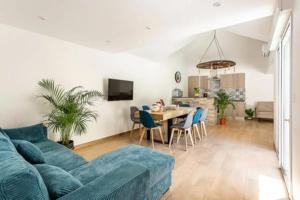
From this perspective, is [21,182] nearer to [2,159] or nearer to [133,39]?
[2,159]

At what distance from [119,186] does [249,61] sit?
27.3 ft

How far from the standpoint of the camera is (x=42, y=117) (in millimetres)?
3311

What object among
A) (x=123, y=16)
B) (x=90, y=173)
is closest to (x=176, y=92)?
(x=123, y=16)

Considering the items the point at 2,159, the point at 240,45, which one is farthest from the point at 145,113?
the point at 240,45

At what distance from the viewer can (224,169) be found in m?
2.79

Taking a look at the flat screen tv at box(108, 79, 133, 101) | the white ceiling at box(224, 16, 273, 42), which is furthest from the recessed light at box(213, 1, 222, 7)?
the flat screen tv at box(108, 79, 133, 101)

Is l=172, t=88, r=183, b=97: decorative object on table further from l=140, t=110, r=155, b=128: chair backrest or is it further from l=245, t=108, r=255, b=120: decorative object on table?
l=140, t=110, r=155, b=128: chair backrest

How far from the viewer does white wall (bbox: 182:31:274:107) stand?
7270 mm

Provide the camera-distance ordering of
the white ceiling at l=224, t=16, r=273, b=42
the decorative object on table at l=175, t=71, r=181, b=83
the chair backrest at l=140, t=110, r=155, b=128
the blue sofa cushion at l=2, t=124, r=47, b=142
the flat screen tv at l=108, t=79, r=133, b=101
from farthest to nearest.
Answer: the decorative object on table at l=175, t=71, r=181, b=83
the flat screen tv at l=108, t=79, r=133, b=101
the chair backrest at l=140, t=110, r=155, b=128
the white ceiling at l=224, t=16, r=273, b=42
the blue sofa cushion at l=2, t=124, r=47, b=142

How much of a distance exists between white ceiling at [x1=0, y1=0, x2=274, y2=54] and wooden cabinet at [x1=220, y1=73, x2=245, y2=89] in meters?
5.67

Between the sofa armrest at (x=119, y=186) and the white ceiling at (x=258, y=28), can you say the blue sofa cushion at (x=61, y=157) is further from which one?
the white ceiling at (x=258, y=28)

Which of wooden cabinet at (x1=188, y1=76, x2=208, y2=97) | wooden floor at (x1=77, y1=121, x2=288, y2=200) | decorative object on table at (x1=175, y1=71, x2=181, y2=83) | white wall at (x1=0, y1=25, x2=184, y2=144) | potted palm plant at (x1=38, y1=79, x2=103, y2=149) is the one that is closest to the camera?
wooden floor at (x1=77, y1=121, x2=288, y2=200)

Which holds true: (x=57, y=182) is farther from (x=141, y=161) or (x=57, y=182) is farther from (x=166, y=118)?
(x=166, y=118)

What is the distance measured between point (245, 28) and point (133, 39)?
2617 millimetres
